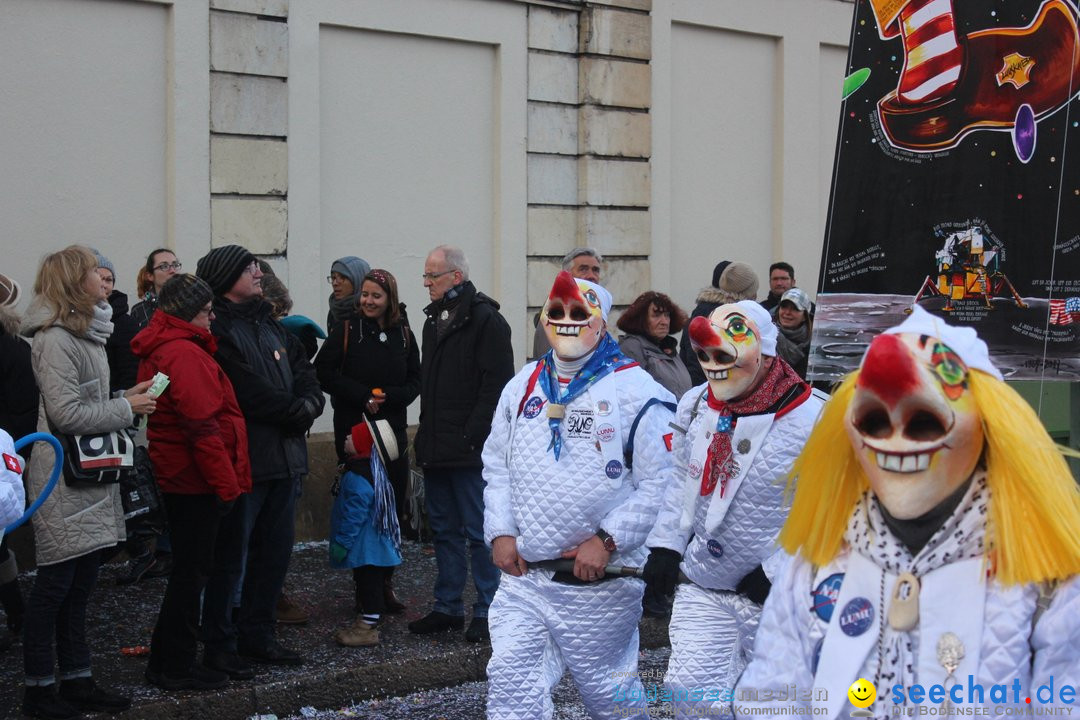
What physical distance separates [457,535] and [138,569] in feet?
7.26

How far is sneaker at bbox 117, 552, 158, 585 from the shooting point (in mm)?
8430

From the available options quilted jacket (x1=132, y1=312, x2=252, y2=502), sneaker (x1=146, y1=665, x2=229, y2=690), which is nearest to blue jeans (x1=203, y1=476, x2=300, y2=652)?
sneaker (x1=146, y1=665, x2=229, y2=690)

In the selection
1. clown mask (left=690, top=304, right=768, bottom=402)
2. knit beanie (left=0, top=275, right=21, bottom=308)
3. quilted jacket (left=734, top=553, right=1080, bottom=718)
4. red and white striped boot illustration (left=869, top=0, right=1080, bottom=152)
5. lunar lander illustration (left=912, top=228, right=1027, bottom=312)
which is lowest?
quilted jacket (left=734, top=553, right=1080, bottom=718)

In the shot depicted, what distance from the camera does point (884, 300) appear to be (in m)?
5.80

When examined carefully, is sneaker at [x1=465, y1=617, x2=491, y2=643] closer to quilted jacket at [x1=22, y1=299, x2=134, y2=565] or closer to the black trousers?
the black trousers

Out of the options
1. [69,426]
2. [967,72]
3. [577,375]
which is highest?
[967,72]

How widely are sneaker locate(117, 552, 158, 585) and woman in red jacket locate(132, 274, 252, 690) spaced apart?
2.18 metres

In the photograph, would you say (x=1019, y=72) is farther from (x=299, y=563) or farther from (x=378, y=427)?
(x=299, y=563)

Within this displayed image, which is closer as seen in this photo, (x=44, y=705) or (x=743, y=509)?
(x=743, y=509)

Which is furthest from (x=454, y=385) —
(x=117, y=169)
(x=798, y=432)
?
(x=117, y=169)

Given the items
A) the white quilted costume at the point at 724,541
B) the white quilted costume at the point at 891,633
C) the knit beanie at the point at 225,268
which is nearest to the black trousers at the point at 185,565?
the knit beanie at the point at 225,268

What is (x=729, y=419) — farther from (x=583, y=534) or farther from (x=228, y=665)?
(x=228, y=665)

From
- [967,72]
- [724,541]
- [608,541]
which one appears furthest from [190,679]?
[967,72]

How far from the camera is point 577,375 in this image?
524 cm
